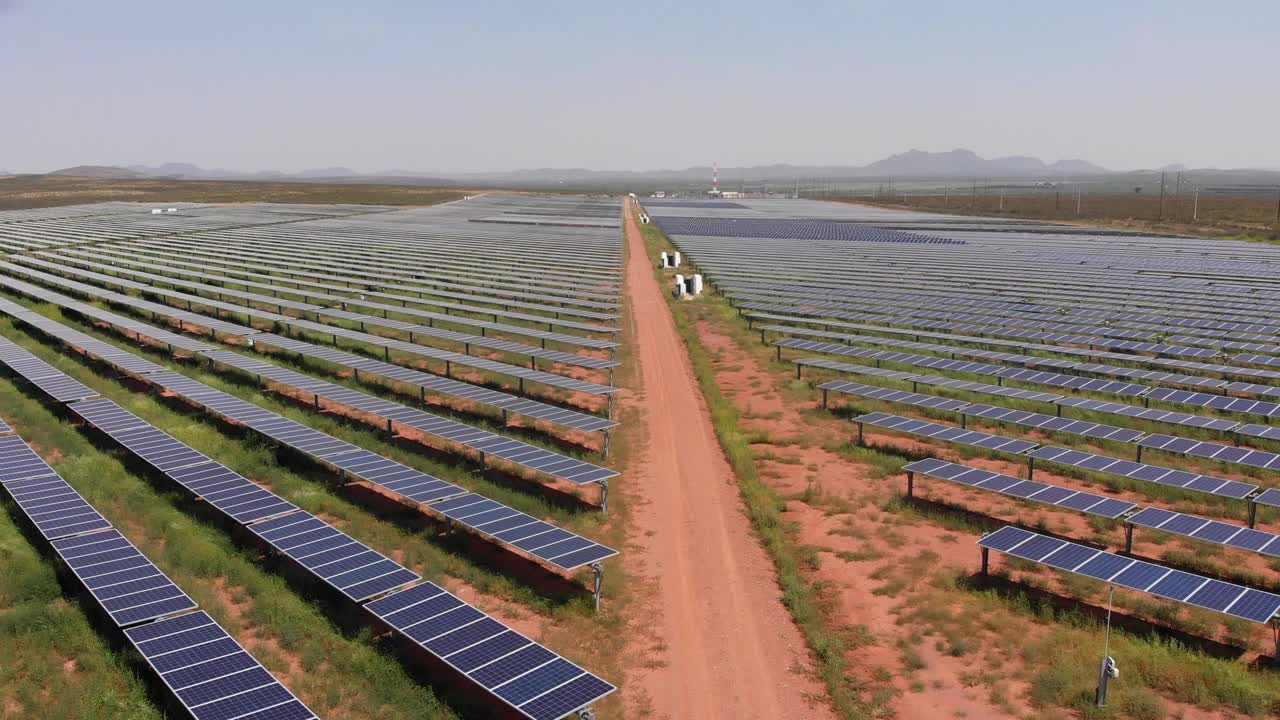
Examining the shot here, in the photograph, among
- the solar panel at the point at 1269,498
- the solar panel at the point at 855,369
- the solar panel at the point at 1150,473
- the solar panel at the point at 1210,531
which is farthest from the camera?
the solar panel at the point at 855,369

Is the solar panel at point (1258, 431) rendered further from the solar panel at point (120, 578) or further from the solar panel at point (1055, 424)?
the solar panel at point (120, 578)

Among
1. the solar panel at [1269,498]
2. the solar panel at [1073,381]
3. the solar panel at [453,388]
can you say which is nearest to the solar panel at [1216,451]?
the solar panel at [1269,498]

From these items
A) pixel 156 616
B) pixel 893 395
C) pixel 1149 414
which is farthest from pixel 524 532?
pixel 1149 414

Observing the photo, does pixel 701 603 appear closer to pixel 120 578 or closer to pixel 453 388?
pixel 120 578

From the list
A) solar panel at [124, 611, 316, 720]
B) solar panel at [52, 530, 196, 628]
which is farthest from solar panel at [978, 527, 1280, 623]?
solar panel at [52, 530, 196, 628]

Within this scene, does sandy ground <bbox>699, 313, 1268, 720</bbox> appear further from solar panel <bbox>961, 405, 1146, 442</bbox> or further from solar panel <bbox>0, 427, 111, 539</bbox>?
solar panel <bbox>0, 427, 111, 539</bbox>

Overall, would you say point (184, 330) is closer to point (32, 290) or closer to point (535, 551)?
point (32, 290)
